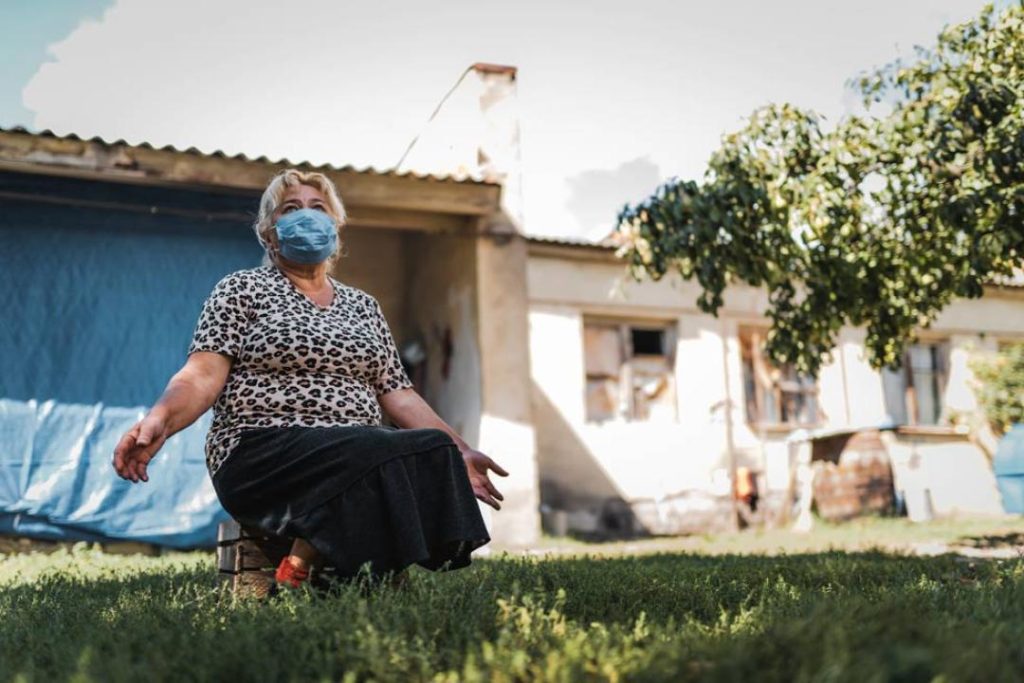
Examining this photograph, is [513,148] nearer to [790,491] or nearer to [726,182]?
[726,182]

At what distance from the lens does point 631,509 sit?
1309 centimetres

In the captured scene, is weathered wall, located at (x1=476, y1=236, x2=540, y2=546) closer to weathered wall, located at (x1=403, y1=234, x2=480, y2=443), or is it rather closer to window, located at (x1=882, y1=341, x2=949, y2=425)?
weathered wall, located at (x1=403, y1=234, x2=480, y2=443)

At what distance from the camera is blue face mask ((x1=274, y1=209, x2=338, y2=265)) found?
12.5 ft

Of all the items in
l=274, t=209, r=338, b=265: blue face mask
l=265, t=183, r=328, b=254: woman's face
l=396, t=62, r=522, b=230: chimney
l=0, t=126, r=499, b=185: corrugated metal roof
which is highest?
l=396, t=62, r=522, b=230: chimney

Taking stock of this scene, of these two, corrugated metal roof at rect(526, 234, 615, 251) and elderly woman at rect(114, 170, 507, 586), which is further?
corrugated metal roof at rect(526, 234, 615, 251)

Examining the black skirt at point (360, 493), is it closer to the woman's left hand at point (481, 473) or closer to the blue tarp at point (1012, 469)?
the woman's left hand at point (481, 473)

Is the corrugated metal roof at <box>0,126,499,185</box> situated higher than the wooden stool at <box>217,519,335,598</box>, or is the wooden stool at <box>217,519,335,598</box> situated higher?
the corrugated metal roof at <box>0,126,499,185</box>

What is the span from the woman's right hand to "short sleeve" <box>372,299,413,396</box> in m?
0.95

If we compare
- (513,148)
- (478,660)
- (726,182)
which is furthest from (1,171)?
(478,660)

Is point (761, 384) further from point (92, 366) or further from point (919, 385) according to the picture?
point (92, 366)

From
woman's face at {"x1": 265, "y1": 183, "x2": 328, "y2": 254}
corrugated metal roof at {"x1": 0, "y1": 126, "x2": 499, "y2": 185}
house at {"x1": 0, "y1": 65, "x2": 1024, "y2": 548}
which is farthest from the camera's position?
house at {"x1": 0, "y1": 65, "x2": 1024, "y2": 548}

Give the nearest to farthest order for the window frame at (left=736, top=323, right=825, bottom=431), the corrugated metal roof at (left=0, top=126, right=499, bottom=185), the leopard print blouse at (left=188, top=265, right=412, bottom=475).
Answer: the leopard print blouse at (left=188, top=265, right=412, bottom=475) < the corrugated metal roof at (left=0, top=126, right=499, bottom=185) < the window frame at (left=736, top=323, right=825, bottom=431)

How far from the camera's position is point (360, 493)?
315 centimetres

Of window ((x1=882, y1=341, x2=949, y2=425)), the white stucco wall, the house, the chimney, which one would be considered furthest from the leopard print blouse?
window ((x1=882, y1=341, x2=949, y2=425))
